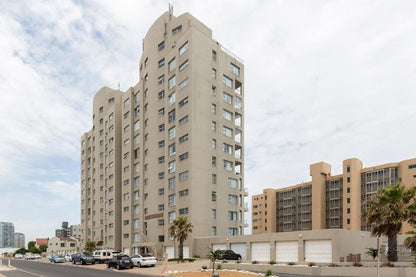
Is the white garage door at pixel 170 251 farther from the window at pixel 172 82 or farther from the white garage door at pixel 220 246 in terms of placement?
the window at pixel 172 82

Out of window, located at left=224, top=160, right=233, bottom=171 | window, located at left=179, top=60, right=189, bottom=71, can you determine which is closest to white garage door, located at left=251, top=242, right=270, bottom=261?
window, located at left=224, top=160, right=233, bottom=171

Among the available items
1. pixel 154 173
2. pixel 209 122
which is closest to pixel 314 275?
pixel 209 122

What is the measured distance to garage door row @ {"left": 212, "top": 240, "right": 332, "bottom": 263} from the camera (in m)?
43.5

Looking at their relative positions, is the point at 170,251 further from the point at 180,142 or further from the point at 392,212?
the point at 392,212

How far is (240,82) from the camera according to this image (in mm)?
82000

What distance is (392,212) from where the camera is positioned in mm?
35000

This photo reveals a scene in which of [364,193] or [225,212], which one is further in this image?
[364,193]

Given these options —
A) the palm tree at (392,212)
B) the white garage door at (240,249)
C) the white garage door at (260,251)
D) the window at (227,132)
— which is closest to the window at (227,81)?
the window at (227,132)

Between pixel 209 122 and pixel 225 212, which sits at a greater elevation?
pixel 209 122

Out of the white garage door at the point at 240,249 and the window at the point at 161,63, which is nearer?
the white garage door at the point at 240,249

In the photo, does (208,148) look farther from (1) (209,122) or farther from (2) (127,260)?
(2) (127,260)

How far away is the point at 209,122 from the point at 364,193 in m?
62.6

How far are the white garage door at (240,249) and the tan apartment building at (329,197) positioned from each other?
2189 inches

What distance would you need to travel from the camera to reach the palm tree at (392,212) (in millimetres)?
34875
